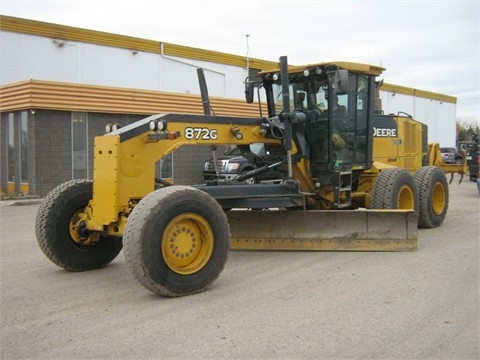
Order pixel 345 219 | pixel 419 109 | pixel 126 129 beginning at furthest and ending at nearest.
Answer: pixel 419 109 → pixel 345 219 → pixel 126 129

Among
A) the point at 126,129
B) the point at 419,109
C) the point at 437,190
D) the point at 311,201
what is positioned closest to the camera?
the point at 126,129

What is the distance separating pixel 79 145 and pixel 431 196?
40.4 feet

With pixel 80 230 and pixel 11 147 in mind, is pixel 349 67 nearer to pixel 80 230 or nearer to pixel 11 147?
pixel 80 230

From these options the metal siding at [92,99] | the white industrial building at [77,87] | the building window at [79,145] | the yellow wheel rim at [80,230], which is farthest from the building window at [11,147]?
the yellow wheel rim at [80,230]

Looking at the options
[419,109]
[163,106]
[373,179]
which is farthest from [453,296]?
[419,109]

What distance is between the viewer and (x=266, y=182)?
8094mm

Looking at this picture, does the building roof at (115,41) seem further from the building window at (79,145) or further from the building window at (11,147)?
the building window at (79,145)

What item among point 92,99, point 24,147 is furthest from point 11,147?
point 92,99

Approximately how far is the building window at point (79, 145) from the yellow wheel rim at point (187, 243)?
13.2 m

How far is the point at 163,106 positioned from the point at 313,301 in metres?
16.6

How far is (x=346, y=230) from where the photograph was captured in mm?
7621

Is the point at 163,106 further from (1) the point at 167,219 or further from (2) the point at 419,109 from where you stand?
(2) the point at 419,109

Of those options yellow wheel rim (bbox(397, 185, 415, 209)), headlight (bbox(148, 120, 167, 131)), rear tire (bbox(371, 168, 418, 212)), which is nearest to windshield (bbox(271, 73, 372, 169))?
rear tire (bbox(371, 168, 418, 212))

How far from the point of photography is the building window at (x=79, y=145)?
18.0 m
